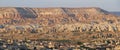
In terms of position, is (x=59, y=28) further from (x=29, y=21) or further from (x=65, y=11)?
(x=65, y=11)

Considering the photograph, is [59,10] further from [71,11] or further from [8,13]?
[8,13]

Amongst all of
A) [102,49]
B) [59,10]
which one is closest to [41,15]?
[59,10]

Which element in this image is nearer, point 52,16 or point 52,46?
point 52,46

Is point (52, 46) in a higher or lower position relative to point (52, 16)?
higher

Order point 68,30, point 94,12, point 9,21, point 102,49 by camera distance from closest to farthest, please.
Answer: point 102,49 → point 68,30 → point 9,21 → point 94,12

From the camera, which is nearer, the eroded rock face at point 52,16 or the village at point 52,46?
the village at point 52,46

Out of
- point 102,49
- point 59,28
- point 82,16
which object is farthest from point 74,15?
point 102,49

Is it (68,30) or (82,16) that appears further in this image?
(82,16)

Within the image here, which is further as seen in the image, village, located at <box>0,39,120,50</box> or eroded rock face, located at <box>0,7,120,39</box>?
eroded rock face, located at <box>0,7,120,39</box>

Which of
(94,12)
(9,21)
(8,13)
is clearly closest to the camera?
(9,21)
